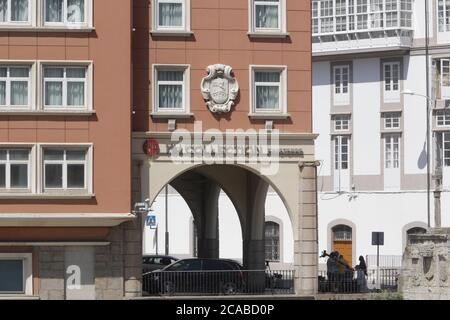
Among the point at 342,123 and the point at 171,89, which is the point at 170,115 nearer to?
the point at 171,89

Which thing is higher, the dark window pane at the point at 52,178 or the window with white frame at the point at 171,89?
the window with white frame at the point at 171,89

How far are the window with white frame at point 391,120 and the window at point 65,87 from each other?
1527 inches

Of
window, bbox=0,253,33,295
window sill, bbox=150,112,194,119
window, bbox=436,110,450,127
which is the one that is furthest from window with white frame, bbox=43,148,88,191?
window, bbox=436,110,450,127

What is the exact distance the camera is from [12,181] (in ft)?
159

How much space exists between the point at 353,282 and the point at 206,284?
17.0ft

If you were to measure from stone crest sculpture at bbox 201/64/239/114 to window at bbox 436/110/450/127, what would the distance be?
35.4 metres

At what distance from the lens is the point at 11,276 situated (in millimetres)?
49125

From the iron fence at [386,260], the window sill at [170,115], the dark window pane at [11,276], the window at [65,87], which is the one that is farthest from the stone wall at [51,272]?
the iron fence at [386,260]

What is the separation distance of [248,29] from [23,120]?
8.13m

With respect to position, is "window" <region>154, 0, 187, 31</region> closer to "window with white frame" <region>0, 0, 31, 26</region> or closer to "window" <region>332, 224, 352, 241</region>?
"window with white frame" <region>0, 0, 31, 26</region>

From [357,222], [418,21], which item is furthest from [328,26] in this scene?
[357,222]

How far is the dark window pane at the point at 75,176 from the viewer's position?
4897cm

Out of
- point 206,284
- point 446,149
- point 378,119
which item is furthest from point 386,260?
point 206,284

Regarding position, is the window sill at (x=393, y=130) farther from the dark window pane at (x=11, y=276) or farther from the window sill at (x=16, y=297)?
the window sill at (x=16, y=297)
